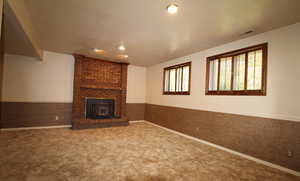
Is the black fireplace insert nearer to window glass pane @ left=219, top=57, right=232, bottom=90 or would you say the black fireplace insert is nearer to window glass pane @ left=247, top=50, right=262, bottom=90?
window glass pane @ left=219, top=57, right=232, bottom=90

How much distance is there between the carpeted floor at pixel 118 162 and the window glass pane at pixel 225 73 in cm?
161

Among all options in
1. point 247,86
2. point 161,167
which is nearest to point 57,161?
point 161,167

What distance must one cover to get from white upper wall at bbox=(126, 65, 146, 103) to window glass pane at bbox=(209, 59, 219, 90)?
3.56 metres

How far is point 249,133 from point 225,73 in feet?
4.93

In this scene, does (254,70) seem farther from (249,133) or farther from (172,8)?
(172,8)

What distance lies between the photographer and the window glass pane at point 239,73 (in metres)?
3.25

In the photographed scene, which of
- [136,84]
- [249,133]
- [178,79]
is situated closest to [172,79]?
[178,79]

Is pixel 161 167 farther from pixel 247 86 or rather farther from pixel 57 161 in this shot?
pixel 247 86

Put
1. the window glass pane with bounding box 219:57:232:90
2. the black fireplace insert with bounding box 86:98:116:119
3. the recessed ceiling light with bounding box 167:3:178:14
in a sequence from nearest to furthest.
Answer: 1. the recessed ceiling light with bounding box 167:3:178:14
2. the window glass pane with bounding box 219:57:232:90
3. the black fireplace insert with bounding box 86:98:116:119

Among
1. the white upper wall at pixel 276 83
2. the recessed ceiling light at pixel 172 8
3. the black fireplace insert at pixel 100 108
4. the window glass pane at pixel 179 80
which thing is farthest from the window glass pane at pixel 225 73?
the black fireplace insert at pixel 100 108

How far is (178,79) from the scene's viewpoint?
509cm

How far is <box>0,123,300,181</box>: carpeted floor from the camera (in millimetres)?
2186

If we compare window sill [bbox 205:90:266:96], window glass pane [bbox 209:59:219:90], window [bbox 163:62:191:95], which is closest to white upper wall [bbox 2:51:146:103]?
window [bbox 163:62:191:95]

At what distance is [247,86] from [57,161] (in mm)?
4143
